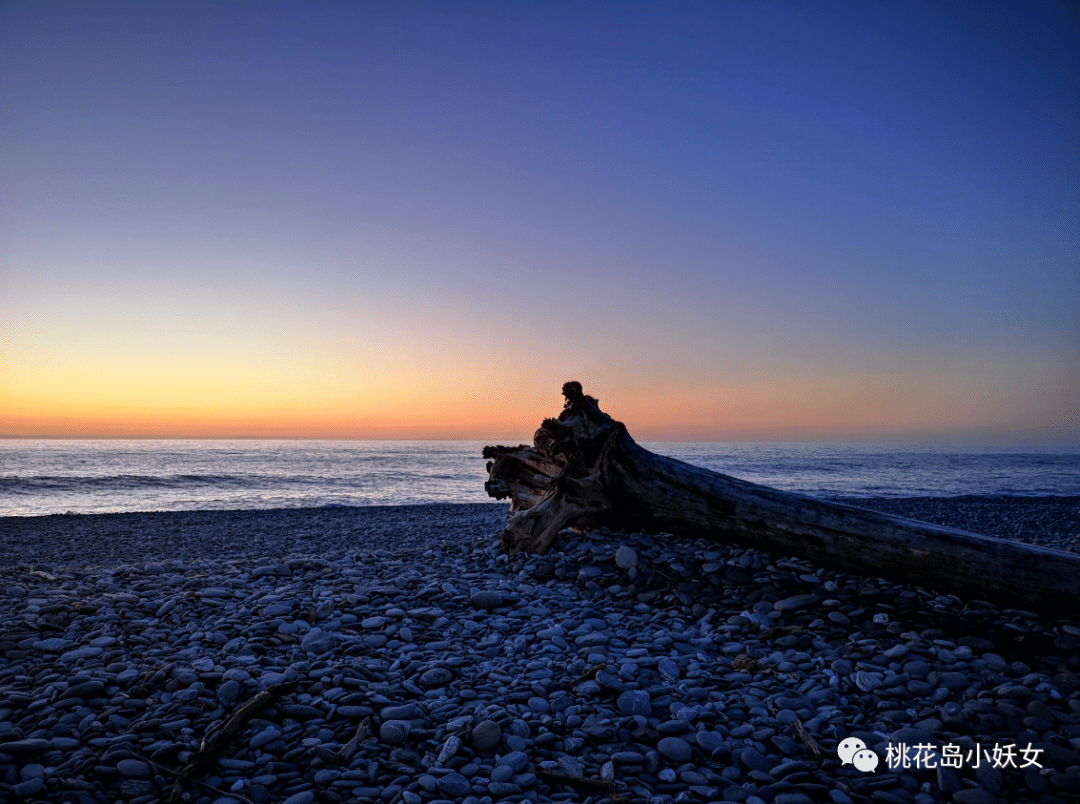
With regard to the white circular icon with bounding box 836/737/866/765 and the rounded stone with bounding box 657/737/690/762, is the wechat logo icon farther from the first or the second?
the rounded stone with bounding box 657/737/690/762

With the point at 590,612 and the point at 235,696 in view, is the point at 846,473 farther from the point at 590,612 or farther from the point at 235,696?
the point at 235,696

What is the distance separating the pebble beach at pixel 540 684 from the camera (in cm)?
277

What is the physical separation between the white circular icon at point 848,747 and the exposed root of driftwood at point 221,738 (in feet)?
10.2

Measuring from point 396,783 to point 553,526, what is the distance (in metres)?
3.92

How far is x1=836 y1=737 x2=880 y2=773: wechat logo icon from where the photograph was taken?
9.68ft

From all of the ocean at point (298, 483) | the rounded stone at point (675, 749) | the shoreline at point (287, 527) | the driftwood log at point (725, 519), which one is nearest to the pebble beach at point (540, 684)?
the rounded stone at point (675, 749)

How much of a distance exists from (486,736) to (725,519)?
3.67 metres

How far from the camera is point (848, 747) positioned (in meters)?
3.04

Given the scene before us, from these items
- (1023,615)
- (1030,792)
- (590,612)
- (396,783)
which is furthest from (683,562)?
(396,783)

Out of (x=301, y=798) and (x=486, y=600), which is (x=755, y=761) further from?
(x=486, y=600)

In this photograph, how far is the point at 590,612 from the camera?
4906 mm

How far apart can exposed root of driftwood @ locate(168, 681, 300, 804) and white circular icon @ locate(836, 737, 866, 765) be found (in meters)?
3.12

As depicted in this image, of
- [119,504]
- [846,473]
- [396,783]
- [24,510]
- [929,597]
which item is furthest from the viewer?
[846,473]

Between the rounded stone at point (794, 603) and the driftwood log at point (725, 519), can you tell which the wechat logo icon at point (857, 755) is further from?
the driftwood log at point (725, 519)
